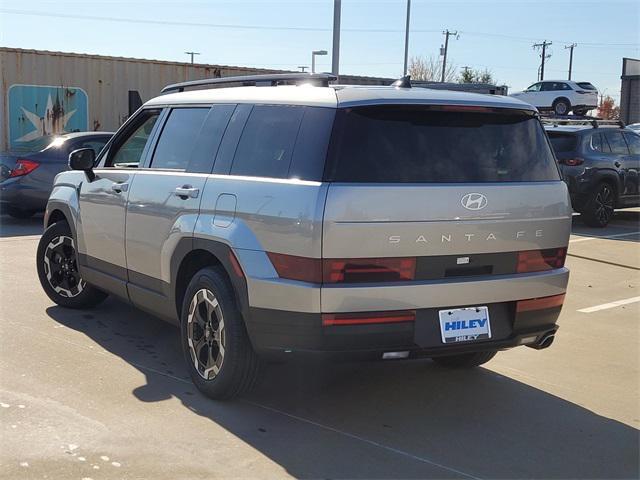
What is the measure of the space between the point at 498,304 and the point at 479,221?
0.51 meters

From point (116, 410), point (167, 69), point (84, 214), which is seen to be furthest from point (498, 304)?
point (167, 69)

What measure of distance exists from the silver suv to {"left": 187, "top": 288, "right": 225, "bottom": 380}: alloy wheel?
0.5 inches

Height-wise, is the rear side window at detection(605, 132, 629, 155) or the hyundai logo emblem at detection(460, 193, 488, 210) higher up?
the rear side window at detection(605, 132, 629, 155)

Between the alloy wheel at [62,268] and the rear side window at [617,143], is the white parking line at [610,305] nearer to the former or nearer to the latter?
the alloy wheel at [62,268]

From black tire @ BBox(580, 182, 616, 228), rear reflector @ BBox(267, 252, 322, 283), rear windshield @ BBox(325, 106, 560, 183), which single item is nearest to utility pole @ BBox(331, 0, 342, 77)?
black tire @ BBox(580, 182, 616, 228)

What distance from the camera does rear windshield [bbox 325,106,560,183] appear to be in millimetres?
4094

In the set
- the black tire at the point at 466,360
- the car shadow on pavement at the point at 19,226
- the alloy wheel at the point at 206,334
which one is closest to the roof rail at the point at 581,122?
the car shadow on pavement at the point at 19,226

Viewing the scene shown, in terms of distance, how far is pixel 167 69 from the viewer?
19750 millimetres

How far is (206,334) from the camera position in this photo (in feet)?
15.4

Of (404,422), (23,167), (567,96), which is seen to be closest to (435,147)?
(404,422)

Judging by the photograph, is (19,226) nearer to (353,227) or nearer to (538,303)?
(353,227)

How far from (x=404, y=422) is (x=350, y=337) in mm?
775

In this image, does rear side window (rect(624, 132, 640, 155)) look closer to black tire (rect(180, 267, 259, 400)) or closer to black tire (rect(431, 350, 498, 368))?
black tire (rect(431, 350, 498, 368))

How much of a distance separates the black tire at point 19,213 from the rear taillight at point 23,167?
2.09 feet
